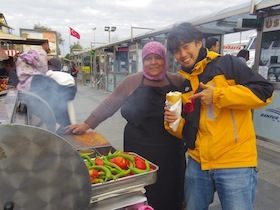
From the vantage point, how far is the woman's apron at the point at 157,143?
7.17 feet

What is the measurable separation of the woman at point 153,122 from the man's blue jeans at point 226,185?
461 millimetres

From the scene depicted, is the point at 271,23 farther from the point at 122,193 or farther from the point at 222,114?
→ the point at 122,193

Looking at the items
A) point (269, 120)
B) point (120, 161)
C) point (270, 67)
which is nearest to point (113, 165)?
point (120, 161)

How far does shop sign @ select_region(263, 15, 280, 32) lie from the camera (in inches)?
174

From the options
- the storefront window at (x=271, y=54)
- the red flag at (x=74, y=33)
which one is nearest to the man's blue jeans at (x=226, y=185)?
the storefront window at (x=271, y=54)

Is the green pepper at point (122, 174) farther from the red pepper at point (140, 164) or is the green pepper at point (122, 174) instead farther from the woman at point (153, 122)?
the woman at point (153, 122)

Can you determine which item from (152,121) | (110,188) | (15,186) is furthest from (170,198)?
(15,186)

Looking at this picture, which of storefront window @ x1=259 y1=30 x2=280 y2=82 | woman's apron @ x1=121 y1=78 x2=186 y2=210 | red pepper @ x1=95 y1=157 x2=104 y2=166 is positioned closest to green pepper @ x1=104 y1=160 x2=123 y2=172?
red pepper @ x1=95 y1=157 x2=104 y2=166

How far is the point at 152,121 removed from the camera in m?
2.19

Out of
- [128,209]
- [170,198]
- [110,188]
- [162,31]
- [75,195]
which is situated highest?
[162,31]

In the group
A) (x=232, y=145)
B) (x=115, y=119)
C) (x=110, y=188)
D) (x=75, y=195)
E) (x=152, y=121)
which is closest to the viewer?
(x=75, y=195)

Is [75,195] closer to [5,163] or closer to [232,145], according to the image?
[5,163]

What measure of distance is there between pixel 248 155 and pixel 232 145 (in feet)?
0.43

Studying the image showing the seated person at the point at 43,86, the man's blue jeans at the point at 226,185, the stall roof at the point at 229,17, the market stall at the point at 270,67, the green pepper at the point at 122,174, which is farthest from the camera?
the market stall at the point at 270,67
